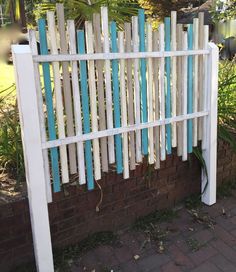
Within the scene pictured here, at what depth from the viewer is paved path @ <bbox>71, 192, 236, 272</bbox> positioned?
97.2 inches

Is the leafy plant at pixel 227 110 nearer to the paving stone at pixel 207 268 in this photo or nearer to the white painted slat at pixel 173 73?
the white painted slat at pixel 173 73

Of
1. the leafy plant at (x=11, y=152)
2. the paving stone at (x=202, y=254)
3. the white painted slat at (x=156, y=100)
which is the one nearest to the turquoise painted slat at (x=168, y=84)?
the white painted slat at (x=156, y=100)

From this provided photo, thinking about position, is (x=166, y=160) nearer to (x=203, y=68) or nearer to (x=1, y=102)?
(x=203, y=68)

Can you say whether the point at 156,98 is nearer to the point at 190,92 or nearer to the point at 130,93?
the point at 130,93

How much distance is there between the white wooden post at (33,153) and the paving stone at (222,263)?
121cm

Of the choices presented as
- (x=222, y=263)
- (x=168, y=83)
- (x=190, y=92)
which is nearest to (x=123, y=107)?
(x=168, y=83)

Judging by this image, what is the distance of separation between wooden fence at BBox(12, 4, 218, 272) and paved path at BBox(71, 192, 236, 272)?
49cm

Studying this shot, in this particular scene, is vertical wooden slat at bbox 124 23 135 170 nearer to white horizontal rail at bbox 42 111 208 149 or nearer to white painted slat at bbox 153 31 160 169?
white horizontal rail at bbox 42 111 208 149

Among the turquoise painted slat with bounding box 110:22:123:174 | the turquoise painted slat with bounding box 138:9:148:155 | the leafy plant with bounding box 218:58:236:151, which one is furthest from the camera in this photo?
the leafy plant with bounding box 218:58:236:151

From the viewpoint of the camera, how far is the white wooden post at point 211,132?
2.86 m

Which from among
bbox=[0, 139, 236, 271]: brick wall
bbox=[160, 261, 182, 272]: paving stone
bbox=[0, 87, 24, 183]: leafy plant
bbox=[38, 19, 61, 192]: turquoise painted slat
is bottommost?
bbox=[160, 261, 182, 272]: paving stone

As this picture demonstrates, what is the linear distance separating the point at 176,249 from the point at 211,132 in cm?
107

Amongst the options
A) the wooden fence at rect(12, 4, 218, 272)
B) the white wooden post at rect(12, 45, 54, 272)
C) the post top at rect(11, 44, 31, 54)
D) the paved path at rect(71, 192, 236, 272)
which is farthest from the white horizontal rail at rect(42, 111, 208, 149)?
the paved path at rect(71, 192, 236, 272)

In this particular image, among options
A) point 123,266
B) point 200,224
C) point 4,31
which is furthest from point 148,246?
point 4,31
